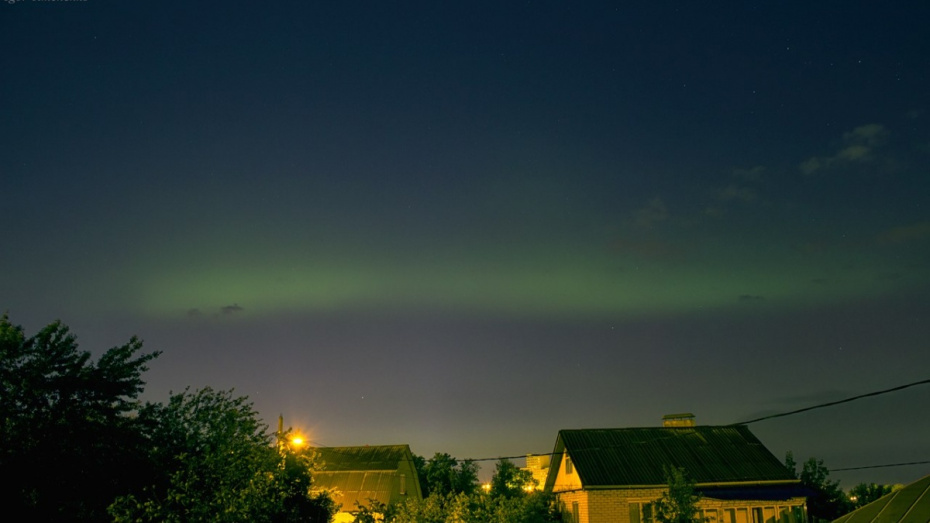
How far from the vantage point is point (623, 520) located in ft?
127

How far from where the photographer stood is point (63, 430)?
2205 cm

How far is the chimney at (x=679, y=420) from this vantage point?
162 ft

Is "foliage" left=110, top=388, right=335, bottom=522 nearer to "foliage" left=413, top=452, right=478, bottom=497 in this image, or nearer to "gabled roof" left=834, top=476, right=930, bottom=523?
"gabled roof" left=834, top=476, right=930, bottom=523

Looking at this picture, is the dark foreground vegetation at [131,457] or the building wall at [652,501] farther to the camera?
the building wall at [652,501]

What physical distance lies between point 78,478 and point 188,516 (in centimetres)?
783

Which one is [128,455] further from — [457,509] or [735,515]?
[735,515]

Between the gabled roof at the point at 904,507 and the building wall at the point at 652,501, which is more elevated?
the gabled roof at the point at 904,507

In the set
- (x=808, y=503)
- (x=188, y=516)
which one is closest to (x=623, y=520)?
(x=808, y=503)

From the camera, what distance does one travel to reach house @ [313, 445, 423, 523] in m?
56.1

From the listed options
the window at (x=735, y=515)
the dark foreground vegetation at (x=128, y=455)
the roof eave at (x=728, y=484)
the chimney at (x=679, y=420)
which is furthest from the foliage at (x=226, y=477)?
the chimney at (x=679, y=420)

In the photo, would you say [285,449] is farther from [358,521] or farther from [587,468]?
[587,468]

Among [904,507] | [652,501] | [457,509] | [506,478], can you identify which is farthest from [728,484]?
[904,507]

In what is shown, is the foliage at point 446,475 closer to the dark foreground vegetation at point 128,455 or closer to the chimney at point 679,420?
the chimney at point 679,420

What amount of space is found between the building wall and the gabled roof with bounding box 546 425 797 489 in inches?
24.0
